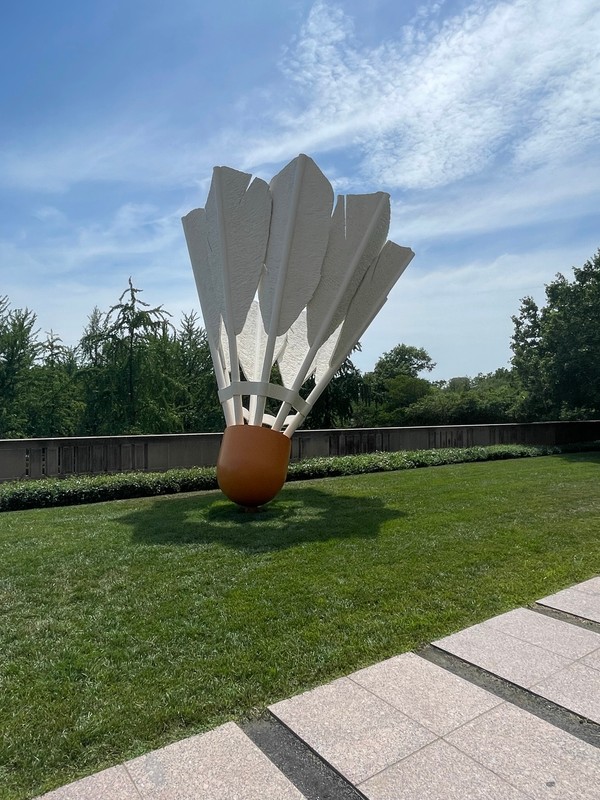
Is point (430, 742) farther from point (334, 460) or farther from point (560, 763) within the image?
point (334, 460)

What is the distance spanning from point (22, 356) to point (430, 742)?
907 inches

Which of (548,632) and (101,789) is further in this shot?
(548,632)

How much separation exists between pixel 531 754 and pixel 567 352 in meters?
21.1

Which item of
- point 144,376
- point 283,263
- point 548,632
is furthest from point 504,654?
point 144,376

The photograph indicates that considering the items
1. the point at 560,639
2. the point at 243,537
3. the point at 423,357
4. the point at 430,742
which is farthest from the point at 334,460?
the point at 423,357

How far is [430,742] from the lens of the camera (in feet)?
8.64

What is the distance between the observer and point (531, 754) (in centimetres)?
253

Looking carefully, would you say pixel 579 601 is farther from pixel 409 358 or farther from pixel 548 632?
pixel 409 358

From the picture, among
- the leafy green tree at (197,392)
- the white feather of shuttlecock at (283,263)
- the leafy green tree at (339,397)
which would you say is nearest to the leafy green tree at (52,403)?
the leafy green tree at (197,392)

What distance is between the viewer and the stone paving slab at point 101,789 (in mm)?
2264

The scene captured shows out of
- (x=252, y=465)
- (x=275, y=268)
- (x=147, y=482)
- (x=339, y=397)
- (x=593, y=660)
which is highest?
(x=275, y=268)

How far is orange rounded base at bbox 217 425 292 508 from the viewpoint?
7.89 m

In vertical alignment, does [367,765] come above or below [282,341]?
below

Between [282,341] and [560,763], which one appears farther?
[282,341]
